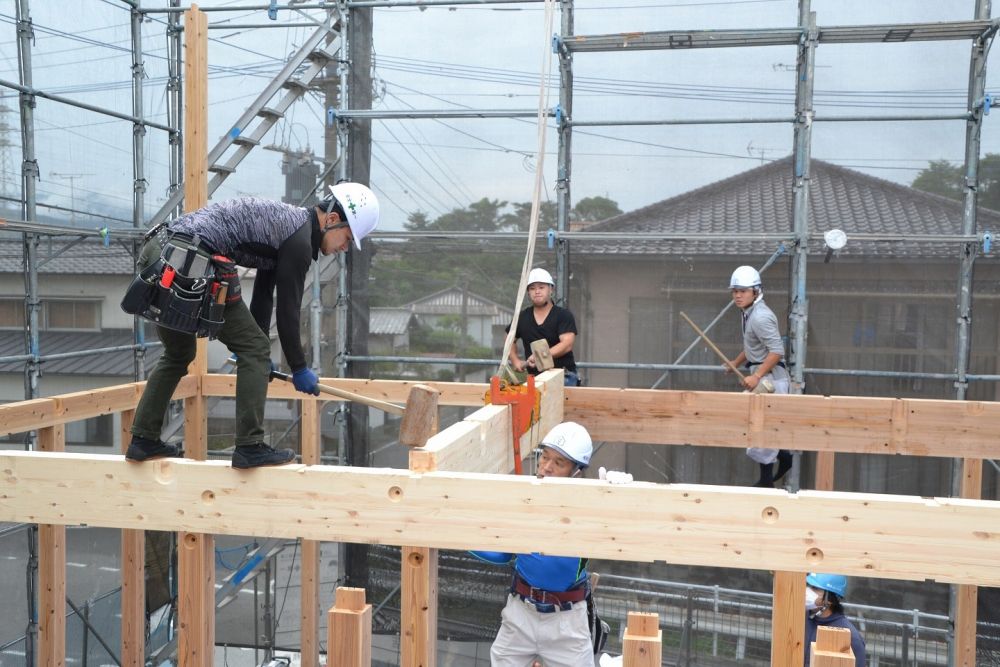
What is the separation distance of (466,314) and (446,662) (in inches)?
116

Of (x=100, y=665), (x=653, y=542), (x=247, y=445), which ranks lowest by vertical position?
(x=100, y=665)

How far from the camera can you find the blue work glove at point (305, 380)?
3.32 m

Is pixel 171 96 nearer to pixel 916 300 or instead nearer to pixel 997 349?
pixel 916 300

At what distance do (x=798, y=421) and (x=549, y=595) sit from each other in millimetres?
2435

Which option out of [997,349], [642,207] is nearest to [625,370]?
[642,207]

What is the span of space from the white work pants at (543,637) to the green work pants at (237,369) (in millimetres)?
1270

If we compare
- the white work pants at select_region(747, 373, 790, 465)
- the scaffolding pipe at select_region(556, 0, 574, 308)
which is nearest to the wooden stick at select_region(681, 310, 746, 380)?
the white work pants at select_region(747, 373, 790, 465)

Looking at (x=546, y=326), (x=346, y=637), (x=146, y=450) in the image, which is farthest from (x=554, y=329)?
(x=346, y=637)

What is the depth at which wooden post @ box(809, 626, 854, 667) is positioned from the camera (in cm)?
225

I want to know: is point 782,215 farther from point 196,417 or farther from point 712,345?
point 196,417

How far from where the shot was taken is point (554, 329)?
6.46m

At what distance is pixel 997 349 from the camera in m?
7.31

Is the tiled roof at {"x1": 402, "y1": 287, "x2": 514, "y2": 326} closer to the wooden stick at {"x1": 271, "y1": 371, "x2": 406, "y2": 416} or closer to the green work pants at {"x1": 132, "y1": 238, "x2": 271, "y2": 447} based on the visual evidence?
the wooden stick at {"x1": 271, "y1": 371, "x2": 406, "y2": 416}

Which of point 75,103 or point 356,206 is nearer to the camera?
point 356,206
